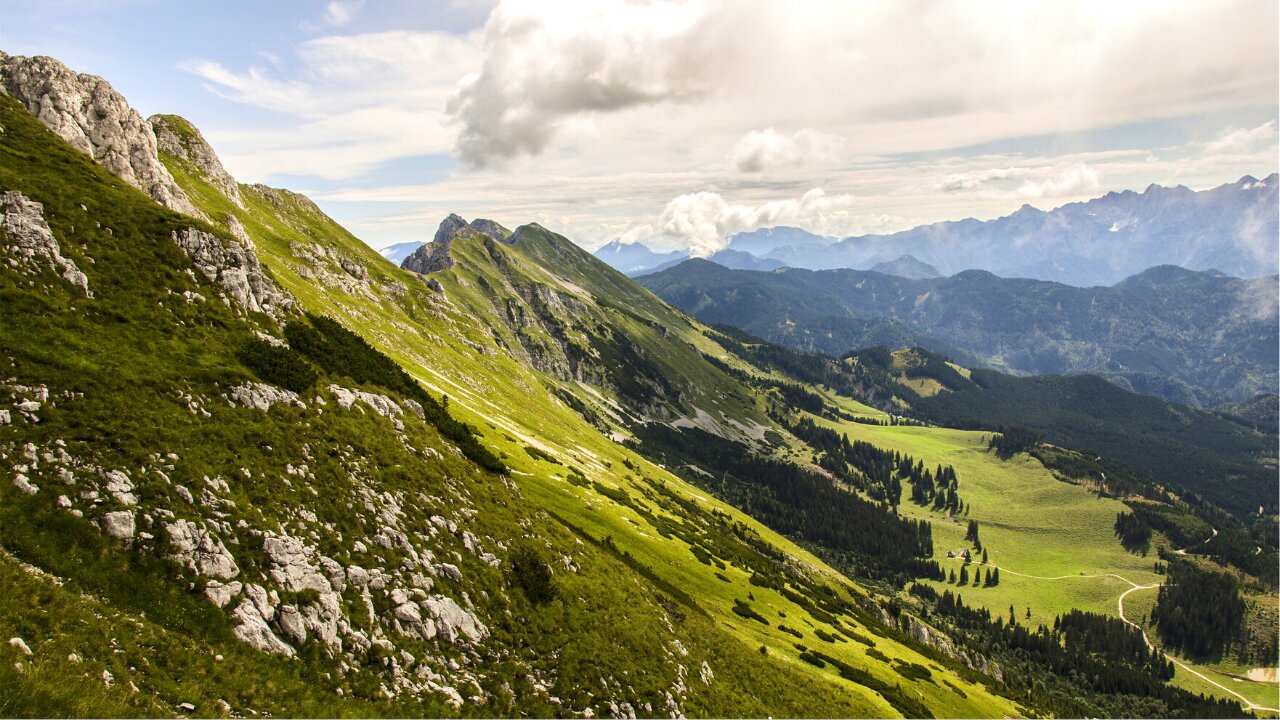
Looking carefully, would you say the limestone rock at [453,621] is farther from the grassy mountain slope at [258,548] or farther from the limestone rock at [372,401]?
the limestone rock at [372,401]

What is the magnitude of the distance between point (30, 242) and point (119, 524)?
73.6 ft

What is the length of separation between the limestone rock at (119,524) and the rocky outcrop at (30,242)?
61.8 feet

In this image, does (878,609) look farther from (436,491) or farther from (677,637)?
(436,491)

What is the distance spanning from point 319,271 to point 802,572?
132 metres

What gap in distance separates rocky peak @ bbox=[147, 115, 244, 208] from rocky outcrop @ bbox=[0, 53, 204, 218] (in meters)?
66.0

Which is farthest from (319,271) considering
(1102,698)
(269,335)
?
(1102,698)

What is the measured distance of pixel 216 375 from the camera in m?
32.3

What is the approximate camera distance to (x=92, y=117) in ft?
223

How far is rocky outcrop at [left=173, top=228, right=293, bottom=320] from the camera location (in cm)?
4072

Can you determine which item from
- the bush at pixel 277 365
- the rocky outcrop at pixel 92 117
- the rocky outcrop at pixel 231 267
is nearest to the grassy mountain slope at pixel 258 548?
the bush at pixel 277 365

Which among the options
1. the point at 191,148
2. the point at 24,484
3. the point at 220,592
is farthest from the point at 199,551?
the point at 191,148

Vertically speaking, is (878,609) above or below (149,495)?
below

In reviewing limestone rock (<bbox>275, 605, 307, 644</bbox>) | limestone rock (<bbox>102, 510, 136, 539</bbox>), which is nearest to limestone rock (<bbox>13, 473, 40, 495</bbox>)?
limestone rock (<bbox>102, 510, 136, 539</bbox>)

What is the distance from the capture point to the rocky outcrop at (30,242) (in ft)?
104
